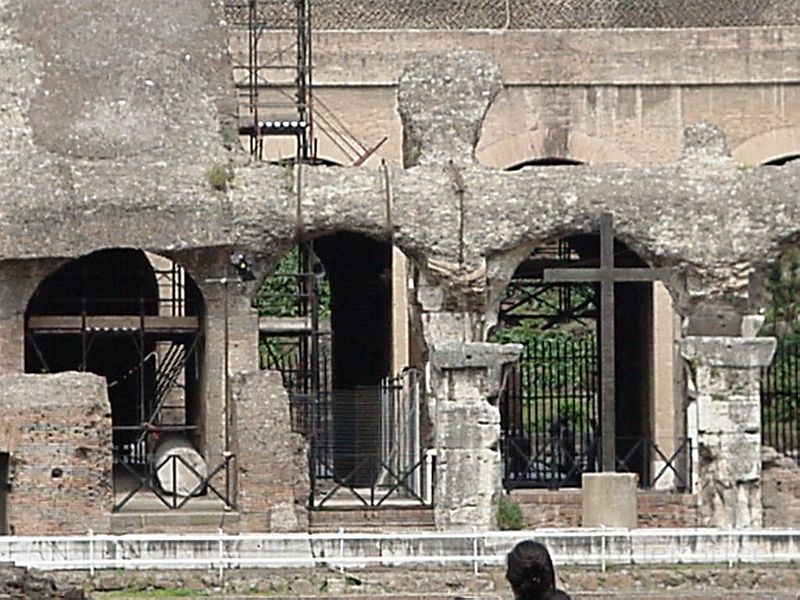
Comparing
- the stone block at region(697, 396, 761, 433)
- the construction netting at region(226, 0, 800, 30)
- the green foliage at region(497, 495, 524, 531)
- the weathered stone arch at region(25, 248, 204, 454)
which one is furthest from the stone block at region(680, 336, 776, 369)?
the construction netting at region(226, 0, 800, 30)

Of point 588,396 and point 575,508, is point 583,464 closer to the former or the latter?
point 575,508

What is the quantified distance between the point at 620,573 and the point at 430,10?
50.7 feet

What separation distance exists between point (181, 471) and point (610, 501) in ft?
14.7

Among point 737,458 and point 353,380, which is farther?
point 353,380

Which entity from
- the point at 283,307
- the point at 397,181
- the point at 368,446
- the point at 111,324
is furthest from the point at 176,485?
the point at 283,307

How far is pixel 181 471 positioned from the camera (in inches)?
1035

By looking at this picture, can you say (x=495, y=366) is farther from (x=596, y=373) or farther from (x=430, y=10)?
(x=430, y=10)

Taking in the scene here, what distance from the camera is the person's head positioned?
11.9 m

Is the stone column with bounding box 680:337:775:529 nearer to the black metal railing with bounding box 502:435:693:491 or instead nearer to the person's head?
the black metal railing with bounding box 502:435:693:491

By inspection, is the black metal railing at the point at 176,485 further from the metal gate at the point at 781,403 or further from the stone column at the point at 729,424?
the metal gate at the point at 781,403

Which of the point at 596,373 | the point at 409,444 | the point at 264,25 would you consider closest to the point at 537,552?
the point at 409,444

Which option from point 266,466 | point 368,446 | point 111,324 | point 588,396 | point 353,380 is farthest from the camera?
point 588,396

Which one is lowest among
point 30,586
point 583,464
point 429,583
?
point 429,583

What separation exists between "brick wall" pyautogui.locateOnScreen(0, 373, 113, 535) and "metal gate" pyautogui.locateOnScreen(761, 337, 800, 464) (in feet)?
33.7
